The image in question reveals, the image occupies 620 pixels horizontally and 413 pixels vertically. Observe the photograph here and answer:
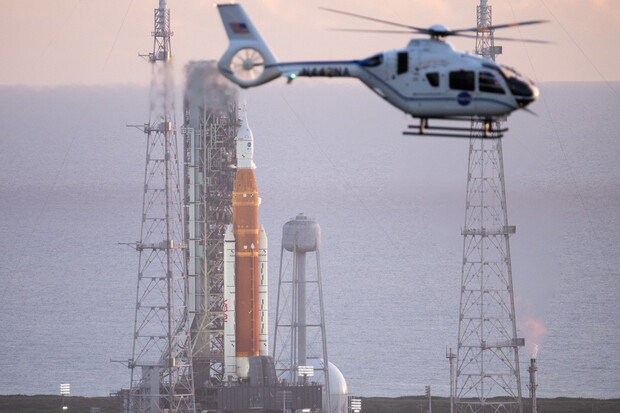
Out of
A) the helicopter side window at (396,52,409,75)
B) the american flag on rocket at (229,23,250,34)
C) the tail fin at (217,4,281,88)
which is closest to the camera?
the helicopter side window at (396,52,409,75)

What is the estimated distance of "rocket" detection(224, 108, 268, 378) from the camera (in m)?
109

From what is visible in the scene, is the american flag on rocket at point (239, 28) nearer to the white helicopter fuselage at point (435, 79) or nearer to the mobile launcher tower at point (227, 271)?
the white helicopter fuselage at point (435, 79)

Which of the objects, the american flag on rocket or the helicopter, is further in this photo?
the american flag on rocket

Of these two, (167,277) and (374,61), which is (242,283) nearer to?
(167,277)

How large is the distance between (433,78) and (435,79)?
0.30ft

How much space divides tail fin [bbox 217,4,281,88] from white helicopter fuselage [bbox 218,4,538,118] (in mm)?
377

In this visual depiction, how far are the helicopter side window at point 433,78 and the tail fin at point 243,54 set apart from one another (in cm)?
601

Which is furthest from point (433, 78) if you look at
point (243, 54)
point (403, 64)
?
point (243, 54)

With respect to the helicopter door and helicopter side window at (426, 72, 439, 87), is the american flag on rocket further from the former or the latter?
the helicopter door

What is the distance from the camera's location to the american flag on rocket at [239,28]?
Result: 6141 centimetres

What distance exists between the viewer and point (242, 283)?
357 ft

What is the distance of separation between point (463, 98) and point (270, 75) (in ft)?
25.4

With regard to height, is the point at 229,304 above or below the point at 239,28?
below

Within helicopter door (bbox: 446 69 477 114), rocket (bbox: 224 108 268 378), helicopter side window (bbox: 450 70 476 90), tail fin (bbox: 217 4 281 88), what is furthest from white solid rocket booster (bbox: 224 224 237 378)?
helicopter side window (bbox: 450 70 476 90)
